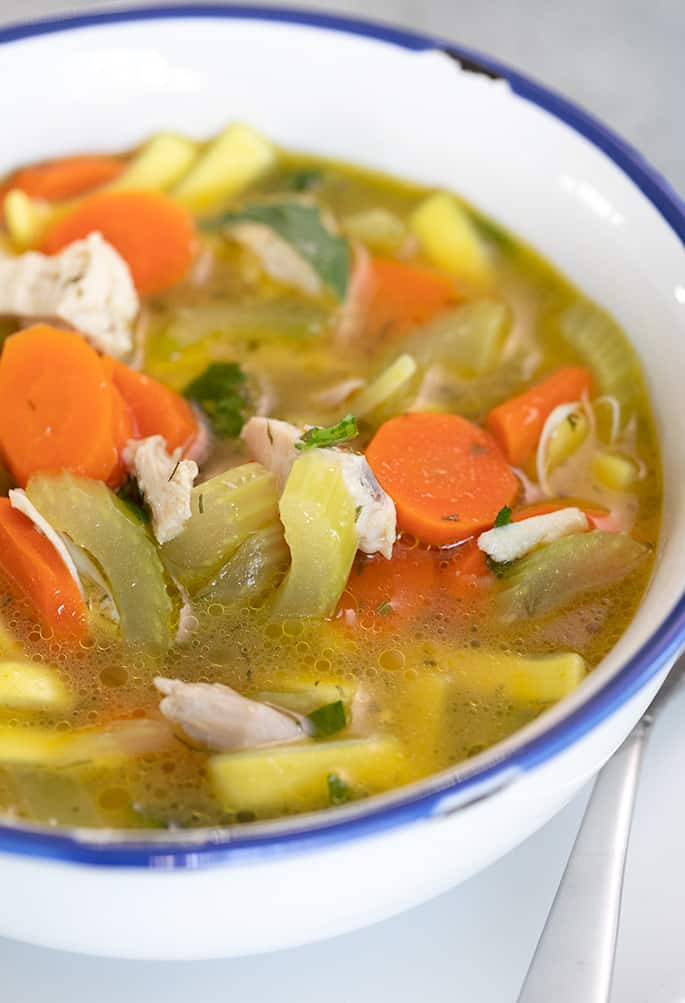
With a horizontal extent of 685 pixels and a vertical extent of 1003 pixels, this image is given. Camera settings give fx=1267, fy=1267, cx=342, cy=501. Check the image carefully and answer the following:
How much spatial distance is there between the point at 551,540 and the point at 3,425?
89 cm

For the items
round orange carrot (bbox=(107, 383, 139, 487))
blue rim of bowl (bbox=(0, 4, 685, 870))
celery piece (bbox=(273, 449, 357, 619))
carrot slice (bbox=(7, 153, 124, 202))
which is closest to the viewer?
blue rim of bowl (bbox=(0, 4, 685, 870))

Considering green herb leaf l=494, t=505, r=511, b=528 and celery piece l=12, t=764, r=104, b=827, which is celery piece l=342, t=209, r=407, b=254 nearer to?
green herb leaf l=494, t=505, r=511, b=528

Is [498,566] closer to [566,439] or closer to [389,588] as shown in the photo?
[389,588]

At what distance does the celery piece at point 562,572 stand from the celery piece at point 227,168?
119 centimetres

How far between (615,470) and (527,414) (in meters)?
0.18

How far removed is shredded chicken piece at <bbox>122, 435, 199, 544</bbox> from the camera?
1.85m

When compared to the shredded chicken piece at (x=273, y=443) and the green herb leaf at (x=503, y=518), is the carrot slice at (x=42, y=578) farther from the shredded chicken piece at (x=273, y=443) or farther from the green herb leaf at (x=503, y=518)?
the green herb leaf at (x=503, y=518)

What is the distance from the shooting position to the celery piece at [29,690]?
173 cm

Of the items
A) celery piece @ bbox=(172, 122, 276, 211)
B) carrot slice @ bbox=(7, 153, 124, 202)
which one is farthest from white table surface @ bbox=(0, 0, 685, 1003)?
carrot slice @ bbox=(7, 153, 124, 202)

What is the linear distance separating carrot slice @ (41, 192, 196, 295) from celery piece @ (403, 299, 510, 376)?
1.69 ft

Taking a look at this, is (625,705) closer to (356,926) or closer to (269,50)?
(356,926)

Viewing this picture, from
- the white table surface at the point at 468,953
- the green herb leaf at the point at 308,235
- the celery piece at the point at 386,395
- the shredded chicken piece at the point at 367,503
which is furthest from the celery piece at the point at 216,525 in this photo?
the green herb leaf at the point at 308,235

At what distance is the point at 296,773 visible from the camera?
5.07ft

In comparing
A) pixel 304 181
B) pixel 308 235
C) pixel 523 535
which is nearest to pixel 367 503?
pixel 523 535
